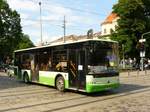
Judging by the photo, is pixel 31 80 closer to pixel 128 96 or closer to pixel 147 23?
pixel 128 96

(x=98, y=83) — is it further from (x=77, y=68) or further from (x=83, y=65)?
(x=77, y=68)

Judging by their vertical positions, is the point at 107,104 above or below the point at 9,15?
below

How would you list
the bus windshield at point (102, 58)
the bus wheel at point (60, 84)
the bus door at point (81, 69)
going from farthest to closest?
the bus wheel at point (60, 84) < the bus door at point (81, 69) < the bus windshield at point (102, 58)

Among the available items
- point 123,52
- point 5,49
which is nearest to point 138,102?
point 123,52

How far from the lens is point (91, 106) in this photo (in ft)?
44.6

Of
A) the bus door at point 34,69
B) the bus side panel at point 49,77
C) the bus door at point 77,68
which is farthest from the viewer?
the bus door at point 34,69

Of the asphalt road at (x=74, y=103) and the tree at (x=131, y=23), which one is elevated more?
the tree at (x=131, y=23)

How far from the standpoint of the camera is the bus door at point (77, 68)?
1691 centimetres

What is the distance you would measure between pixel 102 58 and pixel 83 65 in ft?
3.18

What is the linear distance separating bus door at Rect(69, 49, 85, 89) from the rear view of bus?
458 mm

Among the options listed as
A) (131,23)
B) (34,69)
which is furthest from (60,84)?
(131,23)

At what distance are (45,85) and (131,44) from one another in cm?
3529

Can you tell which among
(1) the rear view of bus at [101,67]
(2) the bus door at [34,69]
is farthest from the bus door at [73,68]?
(2) the bus door at [34,69]

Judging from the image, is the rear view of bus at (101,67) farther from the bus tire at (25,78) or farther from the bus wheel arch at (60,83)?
the bus tire at (25,78)
